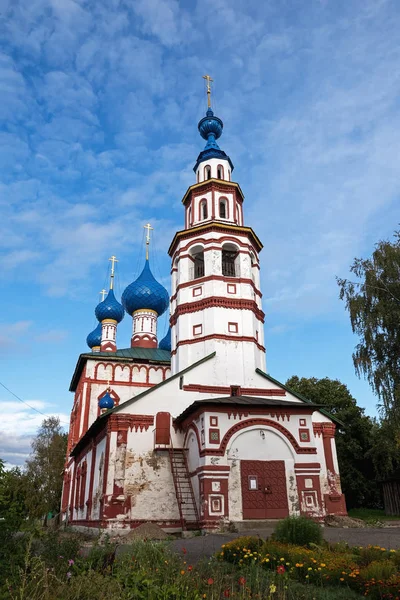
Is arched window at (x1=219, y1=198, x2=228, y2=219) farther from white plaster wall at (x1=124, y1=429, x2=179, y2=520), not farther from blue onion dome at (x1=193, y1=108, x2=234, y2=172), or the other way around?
white plaster wall at (x1=124, y1=429, x2=179, y2=520)

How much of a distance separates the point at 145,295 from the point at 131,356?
6157mm

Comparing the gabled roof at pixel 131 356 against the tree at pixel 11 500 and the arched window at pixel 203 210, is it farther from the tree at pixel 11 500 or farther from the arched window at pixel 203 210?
the tree at pixel 11 500

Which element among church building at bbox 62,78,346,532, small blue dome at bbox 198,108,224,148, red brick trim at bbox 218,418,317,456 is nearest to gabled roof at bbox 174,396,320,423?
church building at bbox 62,78,346,532

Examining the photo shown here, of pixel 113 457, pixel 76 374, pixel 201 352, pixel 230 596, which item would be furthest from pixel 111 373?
pixel 230 596

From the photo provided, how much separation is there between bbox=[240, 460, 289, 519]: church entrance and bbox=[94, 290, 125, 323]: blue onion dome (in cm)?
2490

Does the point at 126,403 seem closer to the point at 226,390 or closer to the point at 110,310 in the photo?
the point at 226,390

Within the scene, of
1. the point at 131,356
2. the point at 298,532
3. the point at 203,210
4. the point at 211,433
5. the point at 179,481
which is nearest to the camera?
the point at 298,532

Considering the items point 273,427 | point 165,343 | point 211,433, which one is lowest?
point 211,433

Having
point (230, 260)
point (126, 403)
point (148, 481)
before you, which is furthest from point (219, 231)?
point (148, 481)

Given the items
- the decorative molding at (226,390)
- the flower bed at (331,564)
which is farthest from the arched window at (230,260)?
the flower bed at (331,564)

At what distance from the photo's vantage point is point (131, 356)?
1235 inches

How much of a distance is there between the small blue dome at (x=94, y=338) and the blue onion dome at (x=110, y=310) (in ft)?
6.30

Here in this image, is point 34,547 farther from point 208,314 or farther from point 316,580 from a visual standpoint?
point 208,314

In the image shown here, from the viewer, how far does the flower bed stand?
6.20 metres
